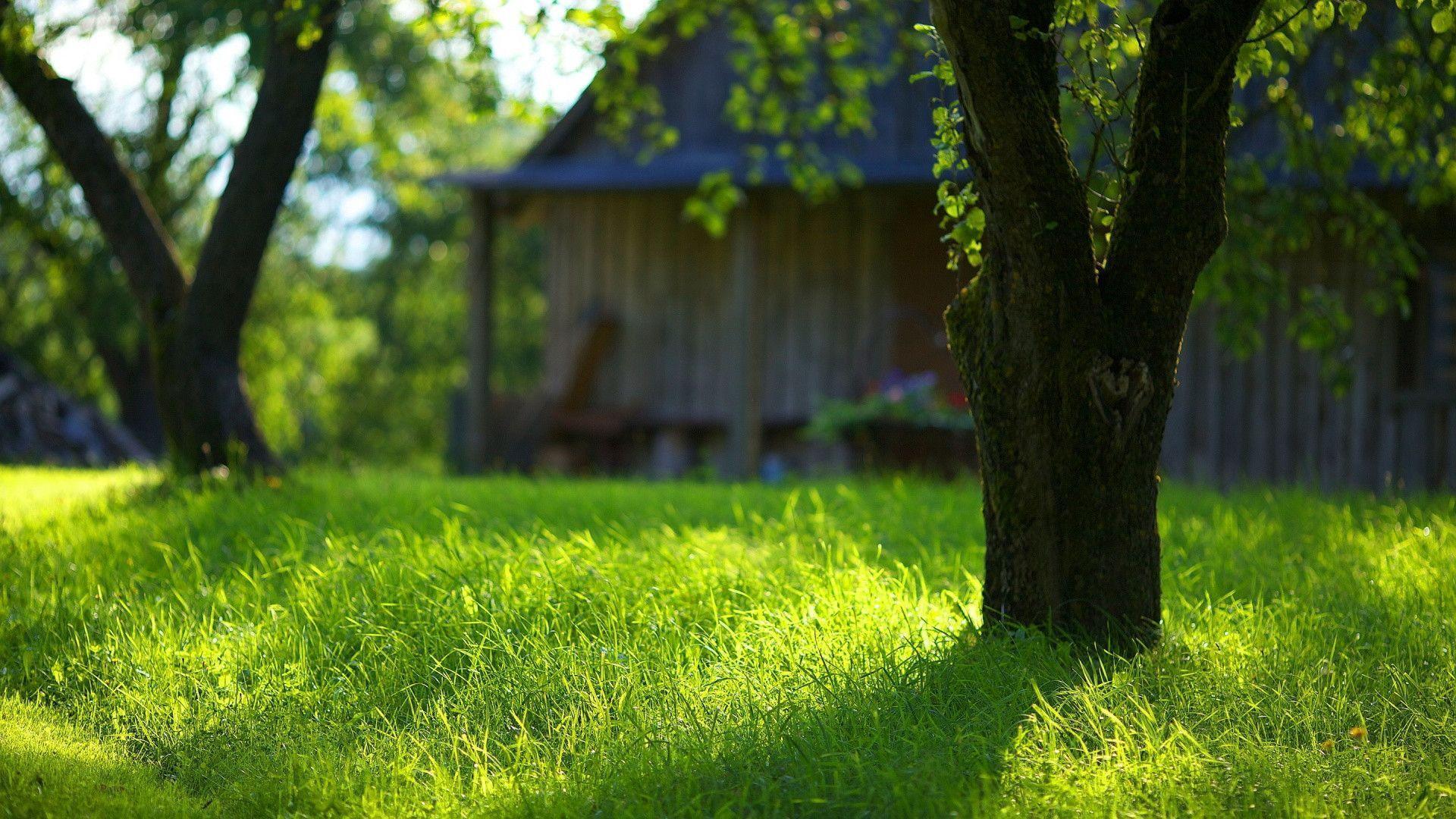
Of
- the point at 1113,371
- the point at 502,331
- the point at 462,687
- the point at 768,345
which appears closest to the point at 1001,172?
the point at 1113,371

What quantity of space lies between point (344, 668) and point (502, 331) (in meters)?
26.3

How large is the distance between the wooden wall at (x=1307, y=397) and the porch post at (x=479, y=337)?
650 centimetres

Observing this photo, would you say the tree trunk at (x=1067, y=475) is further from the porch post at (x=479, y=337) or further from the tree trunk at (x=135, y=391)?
the tree trunk at (x=135, y=391)

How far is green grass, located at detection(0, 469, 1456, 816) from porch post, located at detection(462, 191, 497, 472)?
21.3 ft

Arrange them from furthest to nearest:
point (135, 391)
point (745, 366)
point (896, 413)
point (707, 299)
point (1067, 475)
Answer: point (135, 391)
point (707, 299)
point (745, 366)
point (896, 413)
point (1067, 475)

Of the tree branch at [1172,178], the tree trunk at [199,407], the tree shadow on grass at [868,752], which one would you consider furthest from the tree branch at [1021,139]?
the tree trunk at [199,407]

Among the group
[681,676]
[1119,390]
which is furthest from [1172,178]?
[681,676]

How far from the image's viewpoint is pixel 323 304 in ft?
65.8

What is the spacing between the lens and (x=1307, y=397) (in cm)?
1114

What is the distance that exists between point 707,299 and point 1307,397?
6028 mm

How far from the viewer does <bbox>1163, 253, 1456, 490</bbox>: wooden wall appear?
10.9 meters

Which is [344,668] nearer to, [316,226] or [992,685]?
[992,685]

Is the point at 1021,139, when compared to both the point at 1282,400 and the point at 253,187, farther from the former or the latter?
the point at 1282,400

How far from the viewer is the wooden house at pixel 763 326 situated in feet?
36.1
